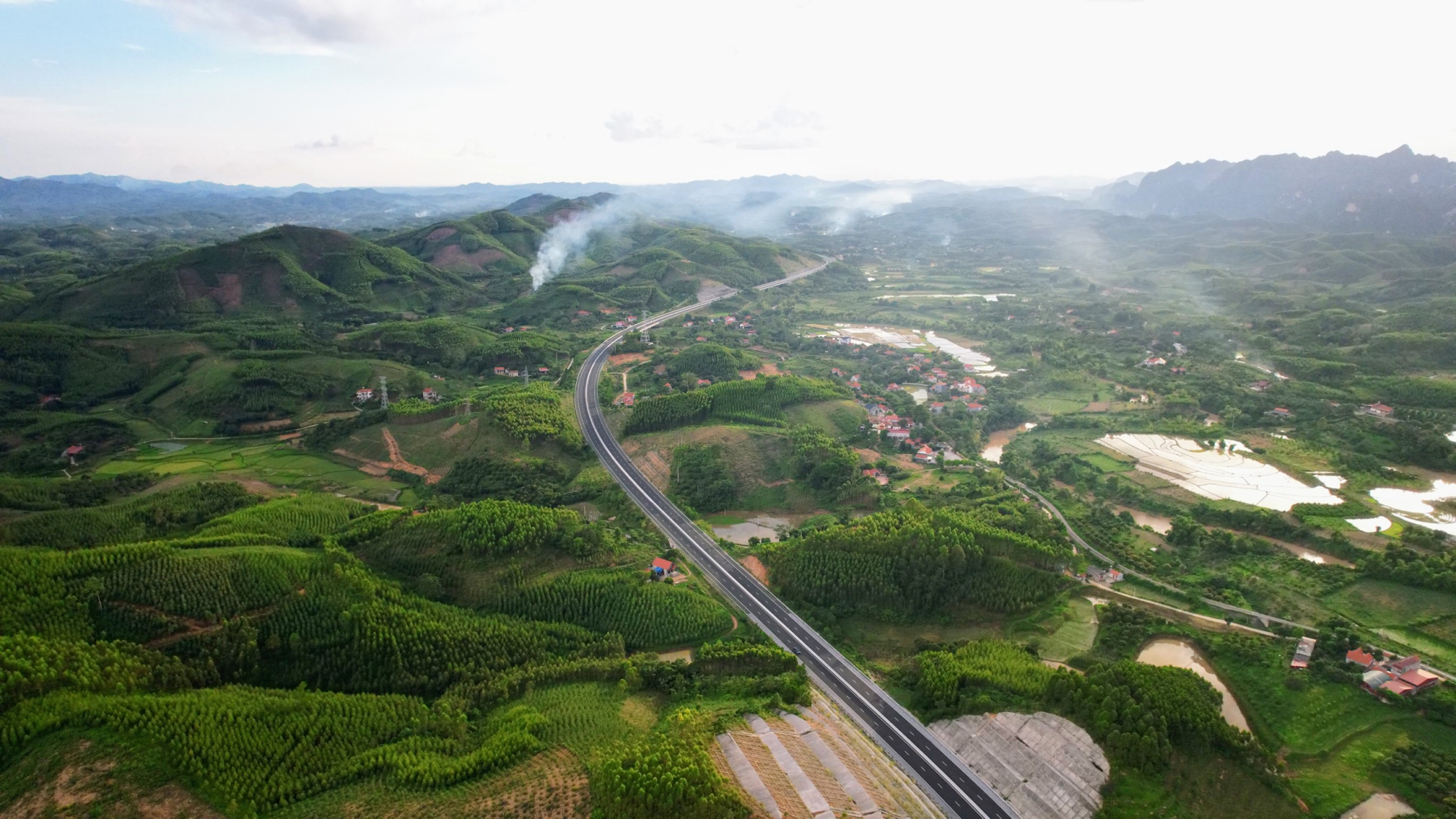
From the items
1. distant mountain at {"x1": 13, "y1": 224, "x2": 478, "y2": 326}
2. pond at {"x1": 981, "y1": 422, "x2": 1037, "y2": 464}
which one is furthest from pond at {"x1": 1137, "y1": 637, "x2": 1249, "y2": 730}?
distant mountain at {"x1": 13, "y1": 224, "x2": 478, "y2": 326}

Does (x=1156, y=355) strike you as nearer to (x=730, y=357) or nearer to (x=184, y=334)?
(x=730, y=357)

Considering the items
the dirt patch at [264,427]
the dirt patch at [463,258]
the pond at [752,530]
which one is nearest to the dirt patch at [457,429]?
the dirt patch at [264,427]

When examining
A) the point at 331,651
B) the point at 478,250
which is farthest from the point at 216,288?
the point at 331,651

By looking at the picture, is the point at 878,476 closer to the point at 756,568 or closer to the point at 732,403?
the point at 756,568

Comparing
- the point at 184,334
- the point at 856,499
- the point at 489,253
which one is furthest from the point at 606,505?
the point at 489,253

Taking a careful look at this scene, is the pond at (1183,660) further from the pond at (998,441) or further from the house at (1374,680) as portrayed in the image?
the pond at (998,441)
